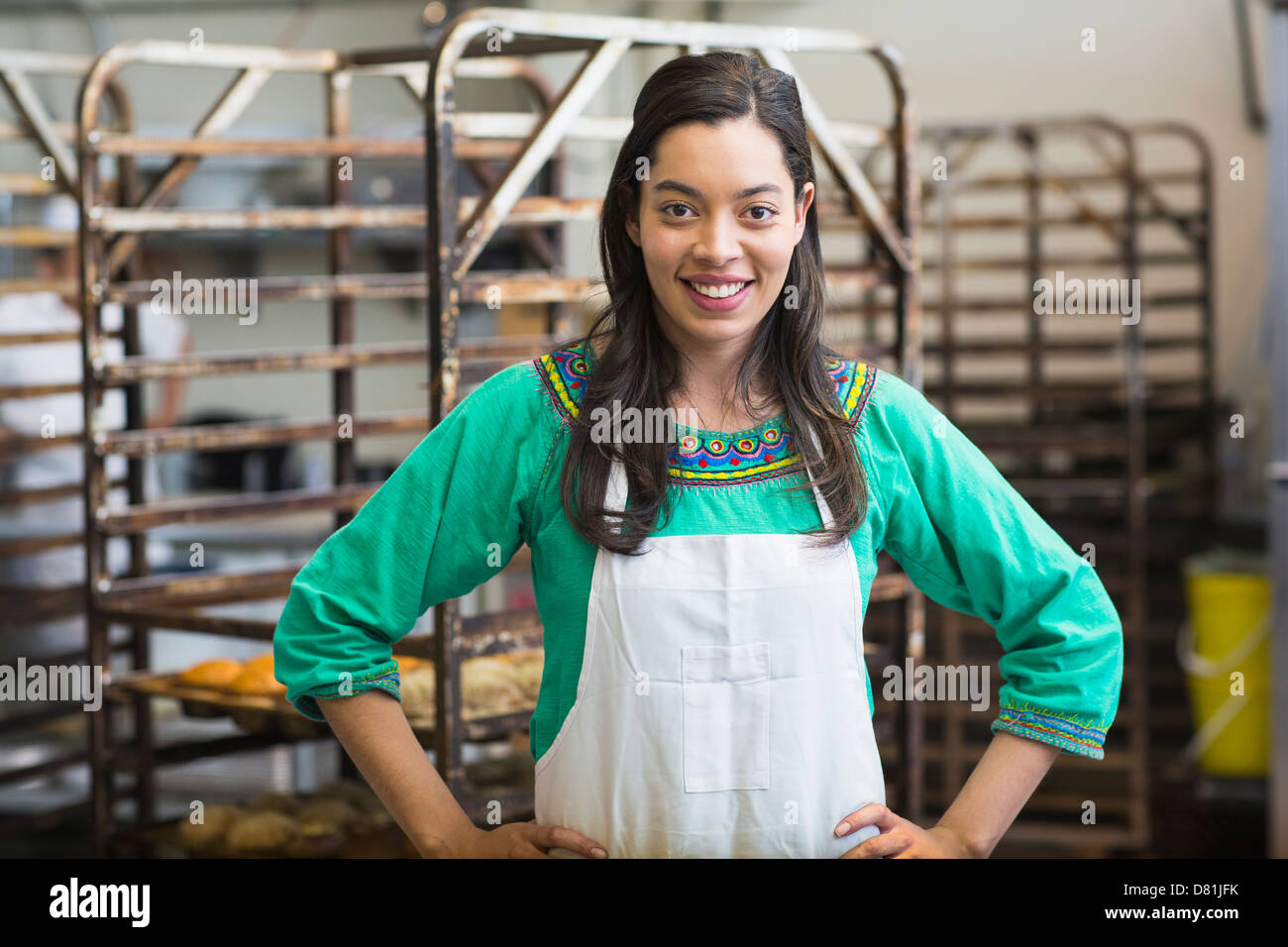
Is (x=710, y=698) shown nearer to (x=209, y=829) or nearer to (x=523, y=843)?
(x=523, y=843)

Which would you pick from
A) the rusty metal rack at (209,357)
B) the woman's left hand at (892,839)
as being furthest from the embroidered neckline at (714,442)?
the rusty metal rack at (209,357)

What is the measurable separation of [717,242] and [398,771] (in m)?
0.60

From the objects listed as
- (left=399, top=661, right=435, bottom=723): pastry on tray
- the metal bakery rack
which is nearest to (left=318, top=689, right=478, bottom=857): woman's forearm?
the metal bakery rack

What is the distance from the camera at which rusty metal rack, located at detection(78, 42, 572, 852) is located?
2.73m

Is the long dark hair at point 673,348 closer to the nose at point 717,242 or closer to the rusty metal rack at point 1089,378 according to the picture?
the nose at point 717,242

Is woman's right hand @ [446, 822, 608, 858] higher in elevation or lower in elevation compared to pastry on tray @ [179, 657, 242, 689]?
lower

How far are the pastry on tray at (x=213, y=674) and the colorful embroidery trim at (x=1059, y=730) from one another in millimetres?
1680

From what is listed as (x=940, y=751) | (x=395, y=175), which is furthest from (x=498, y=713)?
(x=395, y=175)

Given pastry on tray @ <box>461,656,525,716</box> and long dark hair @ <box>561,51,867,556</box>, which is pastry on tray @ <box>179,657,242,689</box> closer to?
pastry on tray @ <box>461,656,525,716</box>

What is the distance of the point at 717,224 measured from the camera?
1287mm

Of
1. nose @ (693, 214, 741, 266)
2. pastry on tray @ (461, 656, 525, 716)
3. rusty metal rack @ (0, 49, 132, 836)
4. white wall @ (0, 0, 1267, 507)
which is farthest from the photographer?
white wall @ (0, 0, 1267, 507)

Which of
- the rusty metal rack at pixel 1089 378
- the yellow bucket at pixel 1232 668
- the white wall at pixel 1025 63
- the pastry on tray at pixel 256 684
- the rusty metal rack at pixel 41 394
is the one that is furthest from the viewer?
the white wall at pixel 1025 63

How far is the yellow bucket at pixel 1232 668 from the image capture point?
14.8 feet

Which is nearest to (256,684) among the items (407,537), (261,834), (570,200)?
(261,834)
